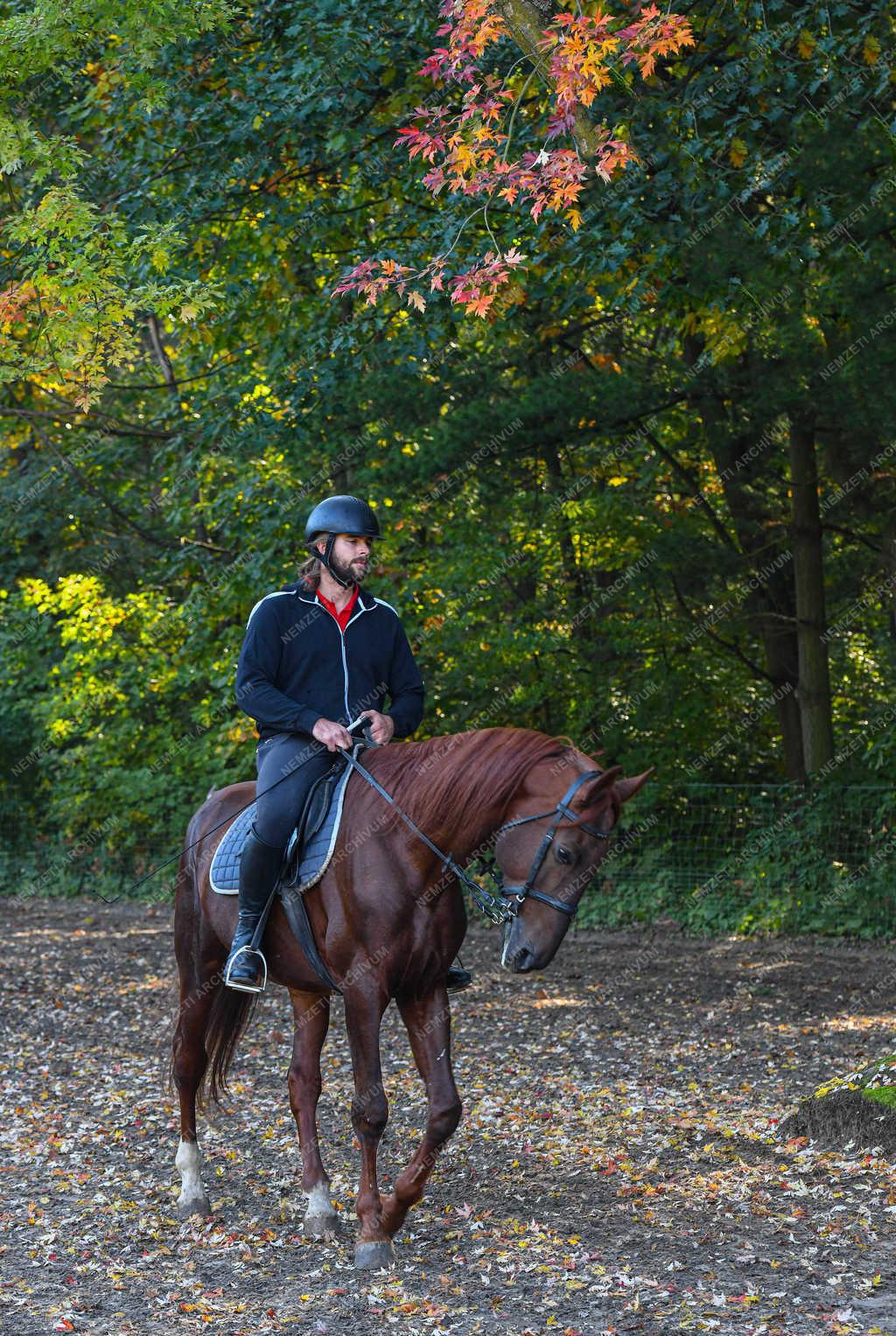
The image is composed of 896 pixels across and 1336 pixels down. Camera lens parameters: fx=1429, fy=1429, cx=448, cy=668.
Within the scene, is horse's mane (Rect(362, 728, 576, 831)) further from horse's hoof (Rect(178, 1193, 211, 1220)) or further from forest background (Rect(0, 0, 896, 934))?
forest background (Rect(0, 0, 896, 934))

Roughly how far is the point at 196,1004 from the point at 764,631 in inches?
367

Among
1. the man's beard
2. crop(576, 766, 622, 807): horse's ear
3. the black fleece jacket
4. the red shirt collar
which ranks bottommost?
crop(576, 766, 622, 807): horse's ear

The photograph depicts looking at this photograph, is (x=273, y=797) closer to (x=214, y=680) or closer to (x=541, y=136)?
(x=541, y=136)

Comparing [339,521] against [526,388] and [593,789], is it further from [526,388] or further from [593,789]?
[526,388]

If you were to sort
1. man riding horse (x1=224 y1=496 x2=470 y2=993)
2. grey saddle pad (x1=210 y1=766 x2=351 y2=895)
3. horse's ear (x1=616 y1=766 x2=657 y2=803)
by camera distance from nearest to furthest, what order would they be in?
1. horse's ear (x1=616 y1=766 x2=657 y2=803)
2. grey saddle pad (x1=210 y1=766 x2=351 y2=895)
3. man riding horse (x1=224 y1=496 x2=470 y2=993)

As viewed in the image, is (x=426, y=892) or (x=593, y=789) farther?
(x=426, y=892)

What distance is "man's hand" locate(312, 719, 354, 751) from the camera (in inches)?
203

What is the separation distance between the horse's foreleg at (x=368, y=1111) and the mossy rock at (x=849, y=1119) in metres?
2.16

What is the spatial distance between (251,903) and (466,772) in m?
1.05

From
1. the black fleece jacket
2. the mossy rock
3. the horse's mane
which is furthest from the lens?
the mossy rock

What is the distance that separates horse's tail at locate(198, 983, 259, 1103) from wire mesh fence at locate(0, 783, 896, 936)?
251 inches

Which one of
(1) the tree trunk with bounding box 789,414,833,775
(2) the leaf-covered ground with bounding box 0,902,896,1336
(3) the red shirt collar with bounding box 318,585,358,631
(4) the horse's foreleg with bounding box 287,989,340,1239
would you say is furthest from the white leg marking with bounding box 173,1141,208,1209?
(1) the tree trunk with bounding box 789,414,833,775

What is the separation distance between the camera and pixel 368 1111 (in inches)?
197

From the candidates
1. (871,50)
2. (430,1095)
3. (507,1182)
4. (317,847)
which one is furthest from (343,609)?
(871,50)
